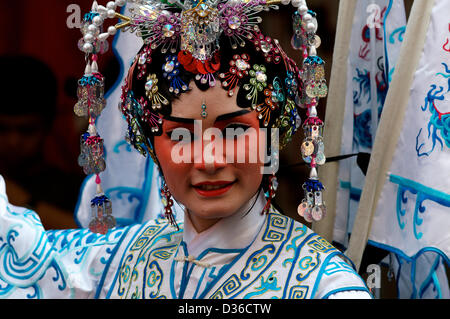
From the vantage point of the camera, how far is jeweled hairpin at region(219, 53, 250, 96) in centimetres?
119

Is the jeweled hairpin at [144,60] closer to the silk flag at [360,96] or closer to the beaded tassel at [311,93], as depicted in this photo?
the beaded tassel at [311,93]

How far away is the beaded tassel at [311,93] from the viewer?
1206mm

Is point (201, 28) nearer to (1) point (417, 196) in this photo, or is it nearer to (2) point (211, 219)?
(2) point (211, 219)

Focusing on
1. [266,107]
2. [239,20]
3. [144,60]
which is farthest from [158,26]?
[266,107]

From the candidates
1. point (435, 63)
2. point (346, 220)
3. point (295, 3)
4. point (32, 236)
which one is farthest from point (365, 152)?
point (32, 236)

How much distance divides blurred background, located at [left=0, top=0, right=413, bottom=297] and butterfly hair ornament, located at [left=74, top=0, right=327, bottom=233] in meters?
0.76

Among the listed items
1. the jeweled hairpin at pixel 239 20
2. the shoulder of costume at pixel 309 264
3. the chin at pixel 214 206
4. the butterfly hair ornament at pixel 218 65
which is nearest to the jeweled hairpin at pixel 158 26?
the butterfly hair ornament at pixel 218 65

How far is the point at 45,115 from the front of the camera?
91.6 inches

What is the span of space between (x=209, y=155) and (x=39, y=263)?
0.72 meters

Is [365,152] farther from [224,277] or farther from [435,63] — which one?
[224,277]

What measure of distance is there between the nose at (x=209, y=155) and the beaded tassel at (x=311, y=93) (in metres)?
0.19

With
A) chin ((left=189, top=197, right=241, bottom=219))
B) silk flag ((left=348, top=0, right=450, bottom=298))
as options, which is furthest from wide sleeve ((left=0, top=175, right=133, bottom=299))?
→ silk flag ((left=348, top=0, right=450, bottom=298))

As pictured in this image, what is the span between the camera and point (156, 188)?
1826 mm

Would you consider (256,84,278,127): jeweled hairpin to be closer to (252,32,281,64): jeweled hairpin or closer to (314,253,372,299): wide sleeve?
(252,32,281,64): jeweled hairpin
